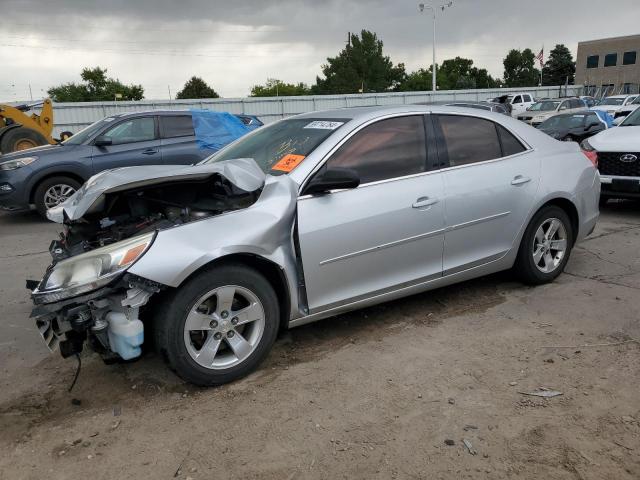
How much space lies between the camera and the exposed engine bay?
3379 millimetres

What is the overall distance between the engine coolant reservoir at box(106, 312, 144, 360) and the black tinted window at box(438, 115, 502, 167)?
258 centimetres

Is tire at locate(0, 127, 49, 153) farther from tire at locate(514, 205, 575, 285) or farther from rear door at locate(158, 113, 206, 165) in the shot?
tire at locate(514, 205, 575, 285)

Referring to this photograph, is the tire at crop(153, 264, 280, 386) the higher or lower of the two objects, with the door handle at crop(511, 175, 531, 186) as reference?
lower

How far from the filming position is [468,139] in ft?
14.2

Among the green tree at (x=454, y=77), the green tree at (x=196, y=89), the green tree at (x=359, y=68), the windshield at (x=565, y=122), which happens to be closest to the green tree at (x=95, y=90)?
the green tree at (x=196, y=89)

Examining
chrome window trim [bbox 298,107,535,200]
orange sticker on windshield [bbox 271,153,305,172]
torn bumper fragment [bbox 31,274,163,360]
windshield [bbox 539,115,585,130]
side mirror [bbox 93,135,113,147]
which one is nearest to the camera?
torn bumper fragment [bbox 31,274,163,360]

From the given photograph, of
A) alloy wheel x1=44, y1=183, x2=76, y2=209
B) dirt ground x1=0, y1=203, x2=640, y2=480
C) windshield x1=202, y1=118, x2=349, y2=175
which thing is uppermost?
windshield x1=202, y1=118, x2=349, y2=175

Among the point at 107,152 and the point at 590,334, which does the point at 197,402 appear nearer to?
the point at 590,334

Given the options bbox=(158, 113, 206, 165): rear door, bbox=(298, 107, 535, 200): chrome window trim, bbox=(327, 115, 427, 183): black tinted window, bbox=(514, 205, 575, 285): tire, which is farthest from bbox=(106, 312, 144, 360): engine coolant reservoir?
bbox=(158, 113, 206, 165): rear door

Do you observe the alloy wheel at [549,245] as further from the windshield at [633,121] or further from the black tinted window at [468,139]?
the windshield at [633,121]

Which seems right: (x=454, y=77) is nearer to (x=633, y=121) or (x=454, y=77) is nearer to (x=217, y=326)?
(x=633, y=121)

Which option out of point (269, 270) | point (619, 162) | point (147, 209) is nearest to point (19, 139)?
point (147, 209)

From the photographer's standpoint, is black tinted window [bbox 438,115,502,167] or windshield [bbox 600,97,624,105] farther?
windshield [bbox 600,97,624,105]

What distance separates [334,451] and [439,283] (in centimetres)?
188
